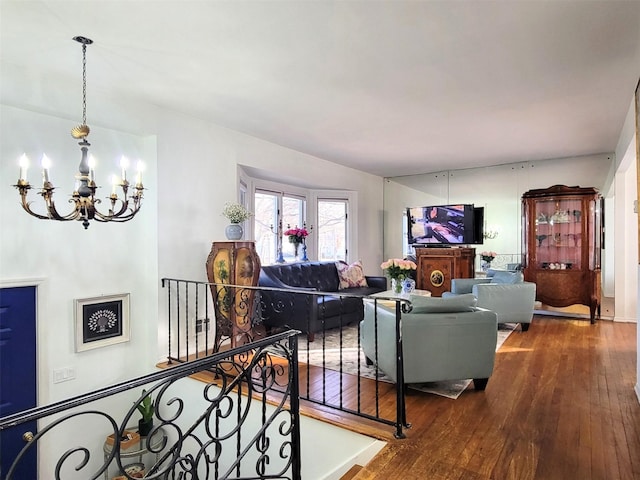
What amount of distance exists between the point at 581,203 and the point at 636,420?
4051mm

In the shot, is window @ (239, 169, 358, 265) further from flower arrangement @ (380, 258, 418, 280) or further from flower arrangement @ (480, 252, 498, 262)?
flower arrangement @ (480, 252, 498, 262)

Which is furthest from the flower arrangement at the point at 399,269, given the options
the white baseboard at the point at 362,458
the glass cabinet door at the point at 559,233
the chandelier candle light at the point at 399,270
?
the glass cabinet door at the point at 559,233

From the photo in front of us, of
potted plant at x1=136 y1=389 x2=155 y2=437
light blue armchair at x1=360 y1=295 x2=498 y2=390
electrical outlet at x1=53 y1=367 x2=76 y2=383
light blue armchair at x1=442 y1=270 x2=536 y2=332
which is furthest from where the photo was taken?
light blue armchair at x1=442 y1=270 x2=536 y2=332

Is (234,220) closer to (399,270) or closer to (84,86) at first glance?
(84,86)

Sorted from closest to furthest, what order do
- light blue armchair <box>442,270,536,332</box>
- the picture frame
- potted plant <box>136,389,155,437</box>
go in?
the picture frame, potted plant <box>136,389,155,437</box>, light blue armchair <box>442,270,536,332</box>

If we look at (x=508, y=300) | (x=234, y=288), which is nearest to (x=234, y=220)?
(x=234, y=288)

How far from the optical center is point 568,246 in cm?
602

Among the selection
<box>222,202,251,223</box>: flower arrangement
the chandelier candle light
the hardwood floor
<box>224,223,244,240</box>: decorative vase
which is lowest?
the hardwood floor

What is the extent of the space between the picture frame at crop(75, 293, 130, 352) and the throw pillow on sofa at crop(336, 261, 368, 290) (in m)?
3.12

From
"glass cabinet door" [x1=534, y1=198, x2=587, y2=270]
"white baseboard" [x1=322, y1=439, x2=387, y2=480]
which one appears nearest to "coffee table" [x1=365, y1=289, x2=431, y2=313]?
"white baseboard" [x1=322, y1=439, x2=387, y2=480]

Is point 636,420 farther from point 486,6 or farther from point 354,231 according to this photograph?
point 354,231

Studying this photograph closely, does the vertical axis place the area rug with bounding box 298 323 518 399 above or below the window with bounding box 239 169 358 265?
below

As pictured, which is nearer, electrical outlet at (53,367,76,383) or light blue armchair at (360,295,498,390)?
light blue armchair at (360,295,498,390)

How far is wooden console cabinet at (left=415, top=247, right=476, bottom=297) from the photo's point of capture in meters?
6.53
